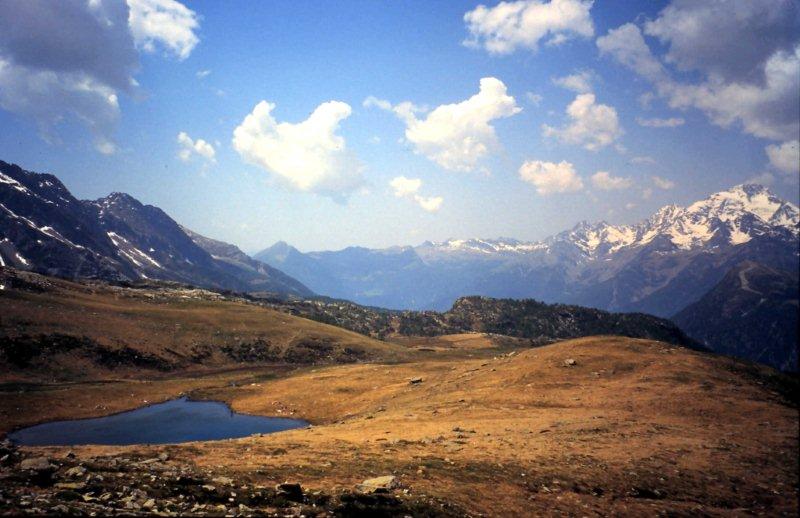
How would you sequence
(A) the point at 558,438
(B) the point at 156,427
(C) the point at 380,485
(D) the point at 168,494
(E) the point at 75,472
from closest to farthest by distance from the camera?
(D) the point at 168,494 < (E) the point at 75,472 < (C) the point at 380,485 < (A) the point at 558,438 < (B) the point at 156,427

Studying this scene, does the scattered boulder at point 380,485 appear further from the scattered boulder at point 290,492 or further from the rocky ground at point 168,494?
the scattered boulder at point 290,492

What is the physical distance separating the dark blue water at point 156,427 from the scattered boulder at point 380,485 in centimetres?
4129

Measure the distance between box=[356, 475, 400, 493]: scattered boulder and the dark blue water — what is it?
135 ft

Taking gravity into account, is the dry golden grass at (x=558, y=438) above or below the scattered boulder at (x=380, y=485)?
below

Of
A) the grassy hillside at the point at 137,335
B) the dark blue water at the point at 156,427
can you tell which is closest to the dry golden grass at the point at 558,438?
the dark blue water at the point at 156,427

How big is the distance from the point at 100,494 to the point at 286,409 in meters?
54.2

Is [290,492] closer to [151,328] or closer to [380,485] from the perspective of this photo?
[380,485]

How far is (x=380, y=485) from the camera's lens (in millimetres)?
20828

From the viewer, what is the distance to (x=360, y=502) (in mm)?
18969

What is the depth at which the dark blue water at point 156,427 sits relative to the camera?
175 ft

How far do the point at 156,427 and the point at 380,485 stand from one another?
177 feet

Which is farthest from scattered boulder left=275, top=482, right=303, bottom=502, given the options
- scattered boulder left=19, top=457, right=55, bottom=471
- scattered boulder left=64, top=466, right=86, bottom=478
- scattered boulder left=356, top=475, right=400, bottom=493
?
scattered boulder left=19, top=457, right=55, bottom=471

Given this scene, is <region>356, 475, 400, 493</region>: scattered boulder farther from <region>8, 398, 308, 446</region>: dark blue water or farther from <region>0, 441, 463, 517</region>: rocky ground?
<region>8, 398, 308, 446</region>: dark blue water

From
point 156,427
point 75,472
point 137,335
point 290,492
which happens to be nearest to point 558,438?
point 290,492
